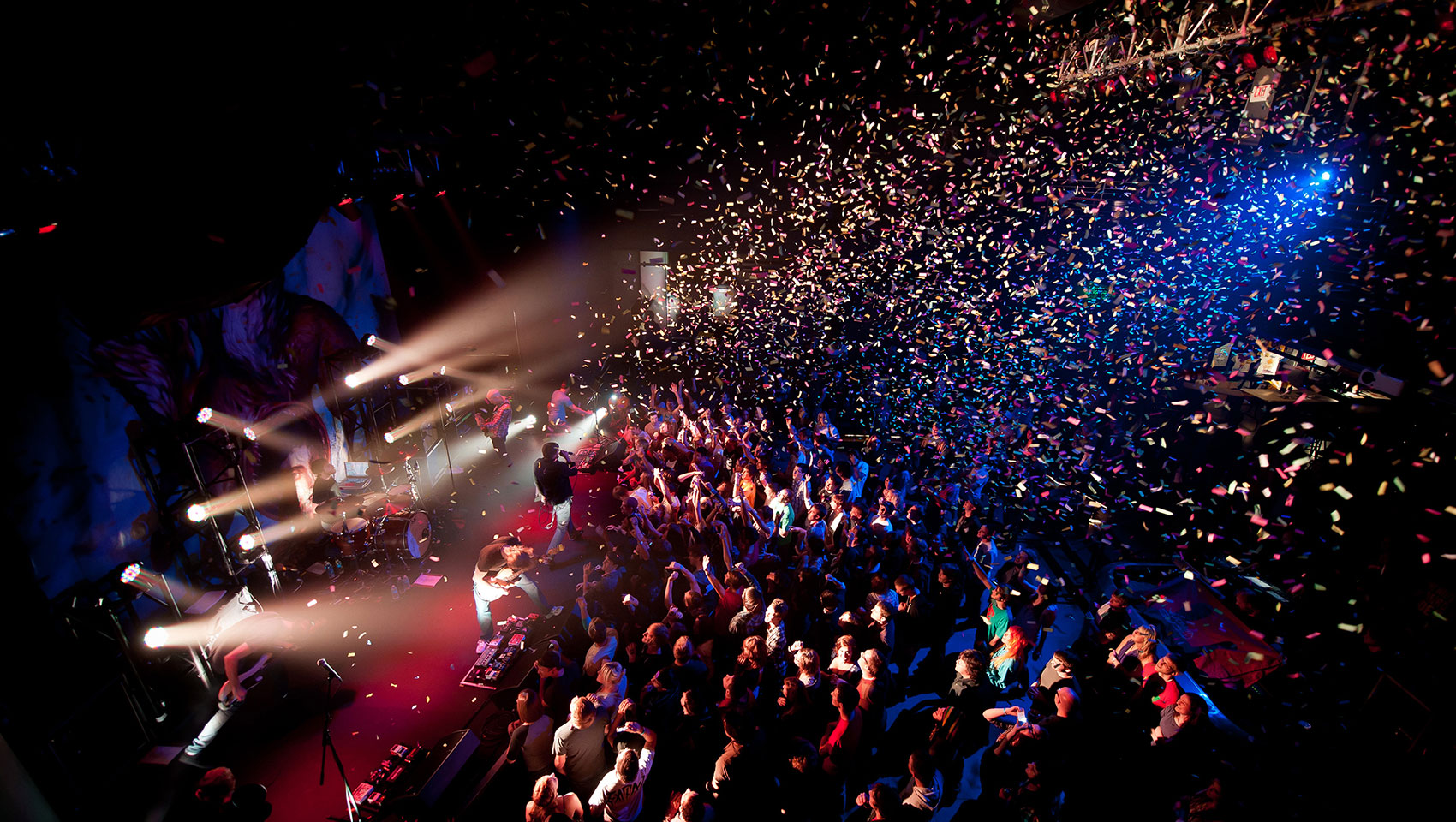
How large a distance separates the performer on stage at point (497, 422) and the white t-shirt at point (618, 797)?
933 cm

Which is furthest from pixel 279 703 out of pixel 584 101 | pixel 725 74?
pixel 725 74

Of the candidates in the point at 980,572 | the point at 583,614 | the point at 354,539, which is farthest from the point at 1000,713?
the point at 354,539

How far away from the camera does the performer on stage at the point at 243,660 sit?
172 inches

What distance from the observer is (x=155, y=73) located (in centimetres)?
219

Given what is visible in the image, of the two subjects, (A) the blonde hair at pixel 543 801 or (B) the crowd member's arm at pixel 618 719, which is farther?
(B) the crowd member's arm at pixel 618 719

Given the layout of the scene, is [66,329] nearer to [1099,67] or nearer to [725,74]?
[725,74]

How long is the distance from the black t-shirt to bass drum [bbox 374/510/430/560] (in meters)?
1.74

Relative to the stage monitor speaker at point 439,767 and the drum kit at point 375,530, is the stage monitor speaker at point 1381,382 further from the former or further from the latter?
the drum kit at point 375,530

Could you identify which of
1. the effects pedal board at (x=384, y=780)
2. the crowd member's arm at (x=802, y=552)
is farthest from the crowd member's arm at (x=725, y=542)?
the effects pedal board at (x=384, y=780)

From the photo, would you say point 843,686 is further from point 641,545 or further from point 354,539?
point 354,539

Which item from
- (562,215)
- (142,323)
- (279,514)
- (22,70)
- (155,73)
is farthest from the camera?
(562,215)

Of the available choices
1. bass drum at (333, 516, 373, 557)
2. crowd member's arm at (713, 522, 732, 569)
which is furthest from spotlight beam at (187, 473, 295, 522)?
crowd member's arm at (713, 522, 732, 569)

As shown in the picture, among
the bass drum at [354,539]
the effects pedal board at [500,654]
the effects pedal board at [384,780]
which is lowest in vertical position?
the effects pedal board at [500,654]

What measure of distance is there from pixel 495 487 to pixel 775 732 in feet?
25.3
